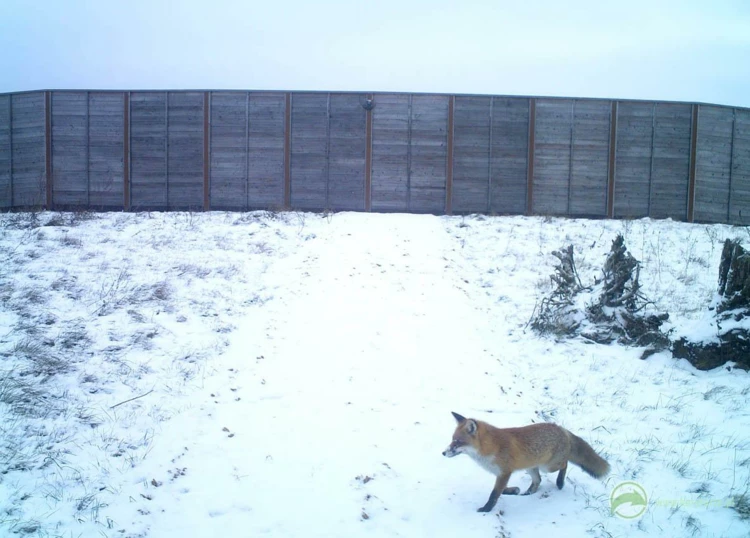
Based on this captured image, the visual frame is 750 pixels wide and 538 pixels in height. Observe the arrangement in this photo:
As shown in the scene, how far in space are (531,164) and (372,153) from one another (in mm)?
5018

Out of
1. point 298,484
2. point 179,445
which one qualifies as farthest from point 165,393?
point 298,484

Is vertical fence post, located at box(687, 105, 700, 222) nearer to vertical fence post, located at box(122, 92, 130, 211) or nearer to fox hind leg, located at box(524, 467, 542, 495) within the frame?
fox hind leg, located at box(524, 467, 542, 495)

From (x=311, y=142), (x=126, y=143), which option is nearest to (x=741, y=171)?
(x=311, y=142)

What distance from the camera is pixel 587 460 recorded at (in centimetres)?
456

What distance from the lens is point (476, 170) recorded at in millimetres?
16312

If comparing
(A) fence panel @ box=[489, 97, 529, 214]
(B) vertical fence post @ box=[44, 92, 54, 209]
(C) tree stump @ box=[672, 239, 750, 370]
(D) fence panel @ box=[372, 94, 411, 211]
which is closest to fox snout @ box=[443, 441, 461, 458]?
(C) tree stump @ box=[672, 239, 750, 370]

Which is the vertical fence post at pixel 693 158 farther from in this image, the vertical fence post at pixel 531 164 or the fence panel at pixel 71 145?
the fence panel at pixel 71 145

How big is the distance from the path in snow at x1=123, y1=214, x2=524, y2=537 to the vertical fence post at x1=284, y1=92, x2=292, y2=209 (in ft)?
20.8

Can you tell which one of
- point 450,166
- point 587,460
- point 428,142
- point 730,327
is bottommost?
point 587,460

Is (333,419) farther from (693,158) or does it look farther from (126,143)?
(693,158)

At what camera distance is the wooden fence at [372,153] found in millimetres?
16281

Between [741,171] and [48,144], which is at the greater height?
[48,144]

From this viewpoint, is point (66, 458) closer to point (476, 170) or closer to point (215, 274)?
point (215, 274)

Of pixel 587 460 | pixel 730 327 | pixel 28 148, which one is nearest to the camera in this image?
pixel 587 460
